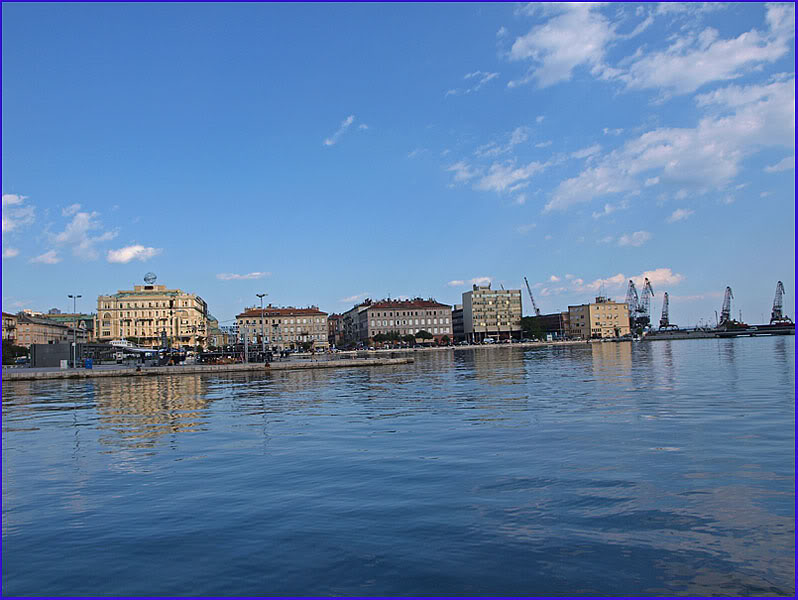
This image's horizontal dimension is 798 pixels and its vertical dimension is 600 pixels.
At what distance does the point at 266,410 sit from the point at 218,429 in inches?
261

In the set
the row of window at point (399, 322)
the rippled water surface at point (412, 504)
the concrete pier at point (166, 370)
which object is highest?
the row of window at point (399, 322)

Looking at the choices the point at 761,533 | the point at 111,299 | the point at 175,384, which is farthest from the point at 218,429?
the point at 111,299

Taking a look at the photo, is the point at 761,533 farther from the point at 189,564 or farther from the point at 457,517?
the point at 189,564

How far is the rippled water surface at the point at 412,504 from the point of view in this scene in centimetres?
858

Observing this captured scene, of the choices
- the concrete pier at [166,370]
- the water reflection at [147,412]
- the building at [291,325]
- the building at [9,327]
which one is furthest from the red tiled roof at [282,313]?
the water reflection at [147,412]

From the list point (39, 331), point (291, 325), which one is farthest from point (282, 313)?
point (39, 331)

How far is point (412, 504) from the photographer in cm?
1200

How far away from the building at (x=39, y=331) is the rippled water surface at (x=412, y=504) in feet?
490

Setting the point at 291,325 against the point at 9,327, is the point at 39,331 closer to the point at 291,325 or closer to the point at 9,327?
the point at 9,327

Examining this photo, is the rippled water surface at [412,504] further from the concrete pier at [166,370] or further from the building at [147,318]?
the building at [147,318]

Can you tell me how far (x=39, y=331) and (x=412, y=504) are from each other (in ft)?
604

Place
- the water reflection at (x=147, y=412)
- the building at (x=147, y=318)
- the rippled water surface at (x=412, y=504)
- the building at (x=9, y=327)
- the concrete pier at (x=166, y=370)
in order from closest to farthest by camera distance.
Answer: the rippled water surface at (x=412, y=504) → the water reflection at (x=147, y=412) → the concrete pier at (x=166, y=370) → the building at (x=9, y=327) → the building at (x=147, y=318)

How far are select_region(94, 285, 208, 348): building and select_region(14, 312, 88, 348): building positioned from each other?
7881 mm

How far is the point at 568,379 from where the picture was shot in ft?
144
